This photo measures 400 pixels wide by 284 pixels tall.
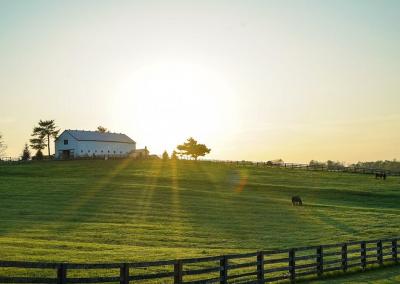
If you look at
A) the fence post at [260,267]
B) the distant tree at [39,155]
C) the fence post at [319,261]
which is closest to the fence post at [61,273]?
the fence post at [260,267]

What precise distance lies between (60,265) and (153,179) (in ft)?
244

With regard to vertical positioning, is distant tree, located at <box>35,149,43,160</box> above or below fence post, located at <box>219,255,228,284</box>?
above

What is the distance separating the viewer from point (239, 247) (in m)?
35.0

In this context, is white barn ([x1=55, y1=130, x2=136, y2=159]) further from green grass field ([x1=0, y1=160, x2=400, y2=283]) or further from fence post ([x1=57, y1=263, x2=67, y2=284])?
fence post ([x1=57, y1=263, x2=67, y2=284])

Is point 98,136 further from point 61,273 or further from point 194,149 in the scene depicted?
point 61,273

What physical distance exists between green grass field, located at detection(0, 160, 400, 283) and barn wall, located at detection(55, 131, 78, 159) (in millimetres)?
36916

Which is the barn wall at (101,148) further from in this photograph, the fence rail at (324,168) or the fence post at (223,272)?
the fence post at (223,272)

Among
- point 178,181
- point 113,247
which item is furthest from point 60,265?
point 178,181

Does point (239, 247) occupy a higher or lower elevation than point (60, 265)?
lower

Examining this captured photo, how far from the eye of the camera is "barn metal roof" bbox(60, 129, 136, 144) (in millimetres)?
136000

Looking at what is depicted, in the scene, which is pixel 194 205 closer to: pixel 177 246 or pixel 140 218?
pixel 140 218

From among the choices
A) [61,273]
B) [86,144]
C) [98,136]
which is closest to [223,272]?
[61,273]

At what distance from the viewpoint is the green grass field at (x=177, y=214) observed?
32.5 meters

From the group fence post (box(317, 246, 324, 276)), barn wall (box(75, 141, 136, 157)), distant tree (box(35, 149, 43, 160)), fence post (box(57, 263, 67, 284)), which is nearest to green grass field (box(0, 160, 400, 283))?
fence post (box(317, 246, 324, 276))
